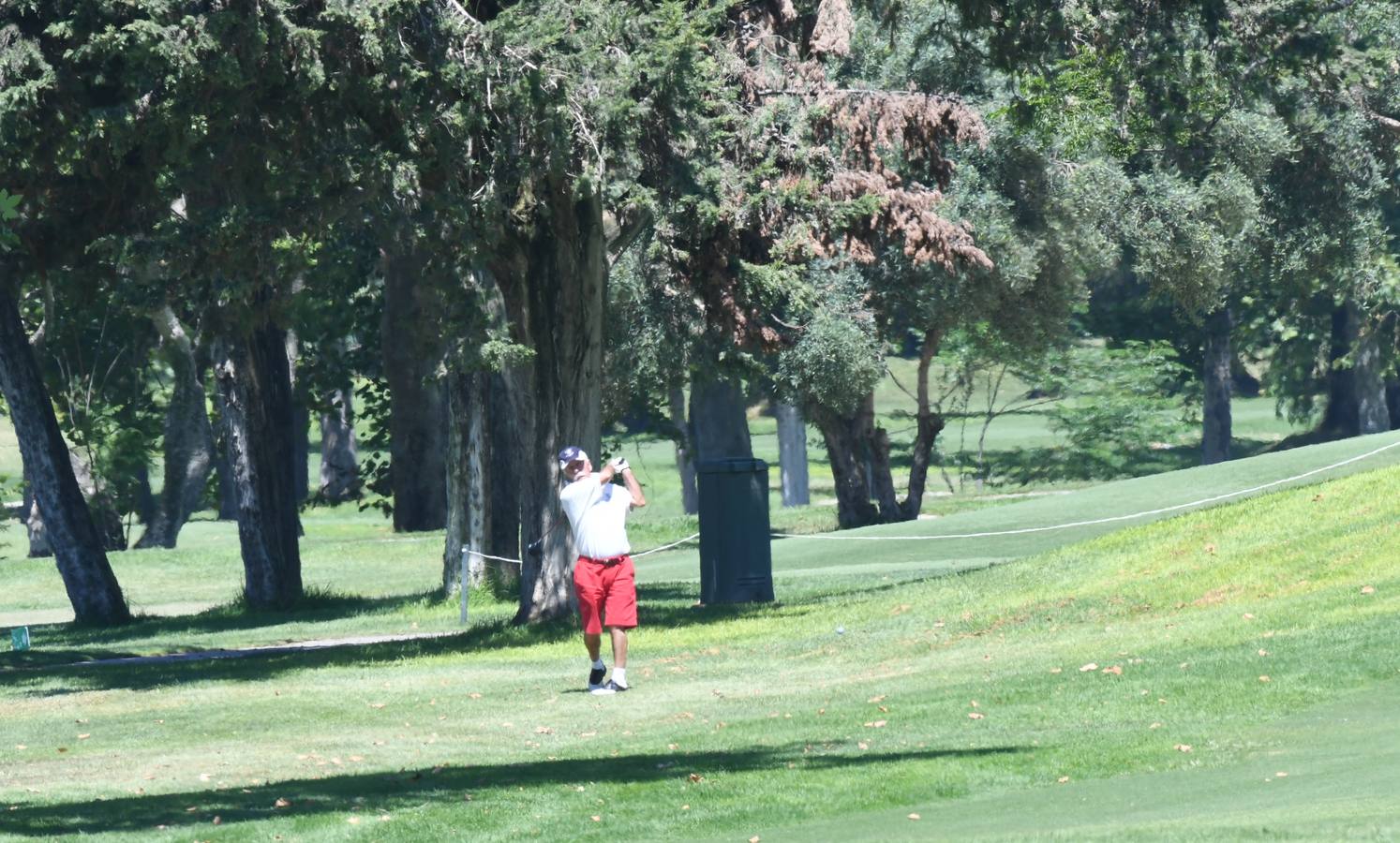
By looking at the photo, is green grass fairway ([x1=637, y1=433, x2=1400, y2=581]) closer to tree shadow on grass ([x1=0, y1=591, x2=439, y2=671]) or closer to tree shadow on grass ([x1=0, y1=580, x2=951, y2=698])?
tree shadow on grass ([x1=0, y1=591, x2=439, y2=671])

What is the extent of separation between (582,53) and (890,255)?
1658 centimetres

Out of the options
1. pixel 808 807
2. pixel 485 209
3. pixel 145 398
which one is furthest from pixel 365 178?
pixel 145 398

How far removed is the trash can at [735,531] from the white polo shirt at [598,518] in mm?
6868

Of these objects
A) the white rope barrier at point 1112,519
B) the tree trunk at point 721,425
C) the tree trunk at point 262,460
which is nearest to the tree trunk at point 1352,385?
the tree trunk at point 721,425

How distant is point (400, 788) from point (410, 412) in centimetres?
2840

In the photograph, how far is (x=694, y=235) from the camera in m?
20.2

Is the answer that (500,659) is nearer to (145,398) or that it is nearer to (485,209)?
(485,209)

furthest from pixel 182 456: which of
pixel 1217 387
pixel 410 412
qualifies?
pixel 1217 387

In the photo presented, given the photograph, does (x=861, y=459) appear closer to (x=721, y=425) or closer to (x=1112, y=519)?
(x=721, y=425)

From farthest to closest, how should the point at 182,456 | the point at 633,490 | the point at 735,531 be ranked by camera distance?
the point at 182,456 → the point at 735,531 → the point at 633,490

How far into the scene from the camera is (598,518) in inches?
596

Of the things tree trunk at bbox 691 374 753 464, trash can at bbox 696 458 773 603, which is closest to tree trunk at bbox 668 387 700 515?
tree trunk at bbox 691 374 753 464

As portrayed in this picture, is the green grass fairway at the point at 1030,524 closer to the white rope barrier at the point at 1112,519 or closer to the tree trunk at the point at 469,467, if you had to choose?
the white rope barrier at the point at 1112,519

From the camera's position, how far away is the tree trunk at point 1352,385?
174 ft
